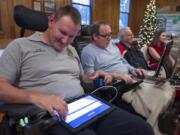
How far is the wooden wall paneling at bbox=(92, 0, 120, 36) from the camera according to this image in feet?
18.2

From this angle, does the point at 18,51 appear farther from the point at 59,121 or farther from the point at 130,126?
the point at 130,126

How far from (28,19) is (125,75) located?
92 centimetres

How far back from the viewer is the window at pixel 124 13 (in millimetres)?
6516

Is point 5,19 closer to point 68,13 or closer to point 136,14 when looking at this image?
point 68,13

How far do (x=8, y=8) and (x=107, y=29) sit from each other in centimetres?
202

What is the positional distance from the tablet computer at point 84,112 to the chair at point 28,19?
874mm

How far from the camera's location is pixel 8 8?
11.6 ft

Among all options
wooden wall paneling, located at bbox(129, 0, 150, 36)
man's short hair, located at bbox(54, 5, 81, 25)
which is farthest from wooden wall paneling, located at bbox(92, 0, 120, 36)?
man's short hair, located at bbox(54, 5, 81, 25)

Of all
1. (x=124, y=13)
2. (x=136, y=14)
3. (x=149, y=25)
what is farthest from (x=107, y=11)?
(x=136, y=14)

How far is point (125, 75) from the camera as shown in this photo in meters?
1.70

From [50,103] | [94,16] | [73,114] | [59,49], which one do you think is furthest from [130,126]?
[94,16]

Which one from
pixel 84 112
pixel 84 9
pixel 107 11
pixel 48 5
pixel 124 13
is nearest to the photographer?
pixel 84 112

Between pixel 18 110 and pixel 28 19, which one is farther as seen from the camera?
pixel 28 19

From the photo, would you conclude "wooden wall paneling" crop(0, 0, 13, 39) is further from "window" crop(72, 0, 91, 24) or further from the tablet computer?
the tablet computer
